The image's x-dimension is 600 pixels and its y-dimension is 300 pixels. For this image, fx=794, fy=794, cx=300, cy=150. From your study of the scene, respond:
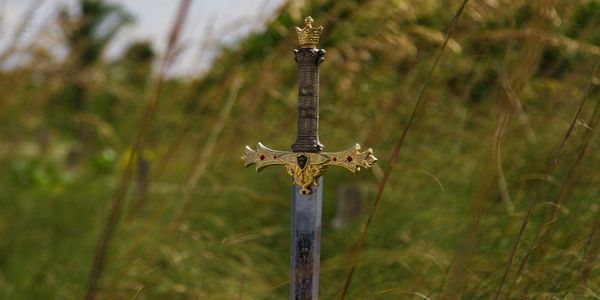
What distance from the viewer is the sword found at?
1252 mm

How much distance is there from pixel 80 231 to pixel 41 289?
1.93ft

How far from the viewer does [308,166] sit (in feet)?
4.17

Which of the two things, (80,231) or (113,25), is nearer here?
(80,231)

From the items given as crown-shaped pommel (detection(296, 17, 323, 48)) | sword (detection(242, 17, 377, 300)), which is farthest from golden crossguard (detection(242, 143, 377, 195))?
crown-shaped pommel (detection(296, 17, 323, 48))

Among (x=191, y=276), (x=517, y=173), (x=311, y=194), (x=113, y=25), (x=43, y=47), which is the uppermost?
(x=311, y=194)

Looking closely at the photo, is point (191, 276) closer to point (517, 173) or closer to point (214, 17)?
point (214, 17)

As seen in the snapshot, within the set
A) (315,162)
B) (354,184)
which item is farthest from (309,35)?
(354,184)

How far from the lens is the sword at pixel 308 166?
1252 mm

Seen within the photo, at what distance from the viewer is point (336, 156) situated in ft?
4.27

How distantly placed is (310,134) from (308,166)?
67 millimetres

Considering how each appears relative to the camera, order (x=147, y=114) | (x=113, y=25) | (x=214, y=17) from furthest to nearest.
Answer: (x=113, y=25) → (x=214, y=17) → (x=147, y=114)

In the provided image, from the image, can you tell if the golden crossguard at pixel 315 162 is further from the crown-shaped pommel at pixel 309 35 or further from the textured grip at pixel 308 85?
the crown-shaped pommel at pixel 309 35

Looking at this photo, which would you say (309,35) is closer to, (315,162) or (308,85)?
(308,85)

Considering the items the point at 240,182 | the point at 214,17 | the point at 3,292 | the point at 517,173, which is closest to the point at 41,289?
the point at 3,292
